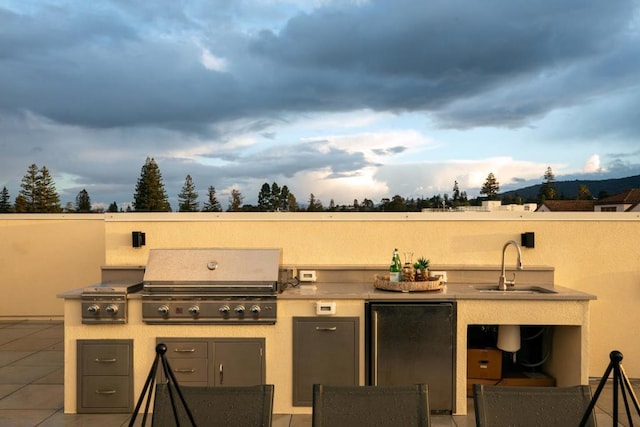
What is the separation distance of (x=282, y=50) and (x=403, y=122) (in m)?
2.64

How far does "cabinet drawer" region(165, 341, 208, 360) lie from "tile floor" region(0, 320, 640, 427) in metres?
0.53

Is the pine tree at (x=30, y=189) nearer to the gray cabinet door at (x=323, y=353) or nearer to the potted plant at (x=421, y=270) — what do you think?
the gray cabinet door at (x=323, y=353)

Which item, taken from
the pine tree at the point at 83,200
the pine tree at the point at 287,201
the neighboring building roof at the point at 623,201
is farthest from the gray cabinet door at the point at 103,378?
the neighboring building roof at the point at 623,201

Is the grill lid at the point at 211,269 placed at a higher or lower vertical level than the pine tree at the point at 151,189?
lower

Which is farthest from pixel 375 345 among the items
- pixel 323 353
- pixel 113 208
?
pixel 113 208

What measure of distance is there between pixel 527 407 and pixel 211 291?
257 centimetres

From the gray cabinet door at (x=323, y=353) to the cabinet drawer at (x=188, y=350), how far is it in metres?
0.73

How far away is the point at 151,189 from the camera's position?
13.8m

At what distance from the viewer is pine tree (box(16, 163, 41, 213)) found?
55.3ft

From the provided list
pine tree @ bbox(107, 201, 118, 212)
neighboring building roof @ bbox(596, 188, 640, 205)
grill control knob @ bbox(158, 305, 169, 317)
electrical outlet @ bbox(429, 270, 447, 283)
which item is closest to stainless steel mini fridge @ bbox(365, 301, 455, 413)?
electrical outlet @ bbox(429, 270, 447, 283)

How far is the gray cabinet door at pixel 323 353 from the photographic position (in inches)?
146

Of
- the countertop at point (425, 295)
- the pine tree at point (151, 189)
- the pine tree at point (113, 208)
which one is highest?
the pine tree at point (151, 189)

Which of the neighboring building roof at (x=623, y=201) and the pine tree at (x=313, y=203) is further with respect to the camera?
the neighboring building roof at (x=623, y=201)

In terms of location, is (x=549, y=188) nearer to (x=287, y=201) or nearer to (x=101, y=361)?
(x=287, y=201)
